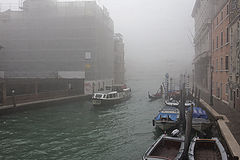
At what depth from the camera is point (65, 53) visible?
151 feet

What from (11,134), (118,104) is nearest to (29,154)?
(11,134)

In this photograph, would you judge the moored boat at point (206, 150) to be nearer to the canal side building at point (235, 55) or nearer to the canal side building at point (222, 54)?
the canal side building at point (235, 55)

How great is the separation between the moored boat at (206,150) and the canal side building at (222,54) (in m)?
14.0

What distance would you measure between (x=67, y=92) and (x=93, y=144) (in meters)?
23.3

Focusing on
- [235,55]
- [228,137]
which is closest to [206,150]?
[228,137]

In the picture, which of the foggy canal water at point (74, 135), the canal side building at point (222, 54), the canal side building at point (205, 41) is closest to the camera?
the foggy canal water at point (74, 135)

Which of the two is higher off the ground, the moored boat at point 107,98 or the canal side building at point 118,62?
the canal side building at point 118,62

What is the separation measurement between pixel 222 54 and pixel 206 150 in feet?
60.5

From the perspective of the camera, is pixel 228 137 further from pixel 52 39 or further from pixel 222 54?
pixel 52 39

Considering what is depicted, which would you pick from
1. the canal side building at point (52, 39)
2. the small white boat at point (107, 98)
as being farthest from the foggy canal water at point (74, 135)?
the canal side building at point (52, 39)

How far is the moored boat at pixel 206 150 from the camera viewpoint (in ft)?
35.3

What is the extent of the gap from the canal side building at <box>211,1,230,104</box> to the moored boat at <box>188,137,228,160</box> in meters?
14.0

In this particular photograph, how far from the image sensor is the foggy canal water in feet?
45.2

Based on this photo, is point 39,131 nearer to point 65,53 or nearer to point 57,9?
point 65,53
